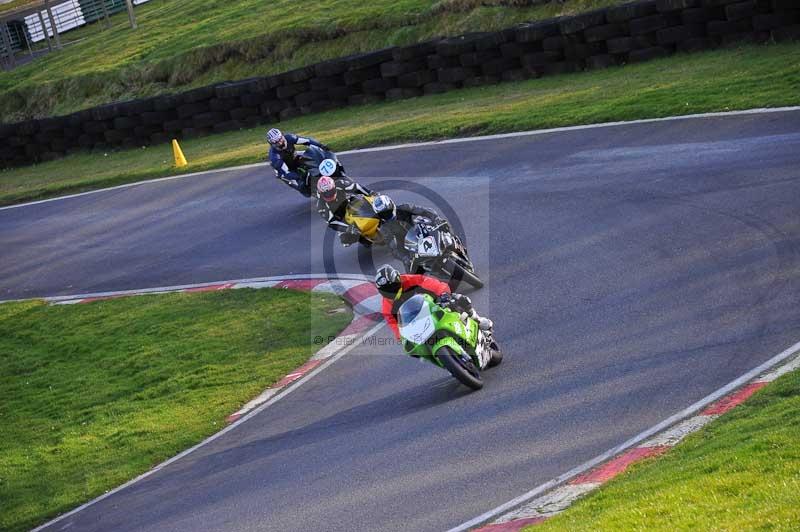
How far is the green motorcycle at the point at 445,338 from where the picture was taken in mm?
10553

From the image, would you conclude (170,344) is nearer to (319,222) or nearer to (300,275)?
(300,275)

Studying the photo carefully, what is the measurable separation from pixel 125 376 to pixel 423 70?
12779 mm

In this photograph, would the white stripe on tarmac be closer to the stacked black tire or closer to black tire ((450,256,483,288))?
the stacked black tire

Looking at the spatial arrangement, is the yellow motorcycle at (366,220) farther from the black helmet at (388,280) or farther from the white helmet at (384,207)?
the black helmet at (388,280)

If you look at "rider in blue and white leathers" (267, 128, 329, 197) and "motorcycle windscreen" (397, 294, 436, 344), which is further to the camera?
"rider in blue and white leathers" (267, 128, 329, 197)

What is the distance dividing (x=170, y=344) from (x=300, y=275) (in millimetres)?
2278

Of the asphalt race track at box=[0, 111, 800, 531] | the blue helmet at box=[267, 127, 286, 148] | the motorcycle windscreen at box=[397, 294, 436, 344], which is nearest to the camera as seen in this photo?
the asphalt race track at box=[0, 111, 800, 531]

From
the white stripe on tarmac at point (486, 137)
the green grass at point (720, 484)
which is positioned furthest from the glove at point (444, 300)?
the white stripe on tarmac at point (486, 137)

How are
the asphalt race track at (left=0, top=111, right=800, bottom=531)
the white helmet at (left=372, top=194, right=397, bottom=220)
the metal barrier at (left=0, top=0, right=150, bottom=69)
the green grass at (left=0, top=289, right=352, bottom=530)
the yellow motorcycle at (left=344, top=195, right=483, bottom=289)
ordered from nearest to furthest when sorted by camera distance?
the asphalt race track at (left=0, top=111, right=800, bottom=531) → the green grass at (left=0, top=289, right=352, bottom=530) → the yellow motorcycle at (left=344, top=195, right=483, bottom=289) → the white helmet at (left=372, top=194, right=397, bottom=220) → the metal barrier at (left=0, top=0, right=150, bottom=69)

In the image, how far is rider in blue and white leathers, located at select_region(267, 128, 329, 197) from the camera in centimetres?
1831

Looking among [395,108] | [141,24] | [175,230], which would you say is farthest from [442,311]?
[141,24]

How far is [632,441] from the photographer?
8.66 metres

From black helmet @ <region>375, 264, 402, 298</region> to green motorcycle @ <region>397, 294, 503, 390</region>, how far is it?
242 mm

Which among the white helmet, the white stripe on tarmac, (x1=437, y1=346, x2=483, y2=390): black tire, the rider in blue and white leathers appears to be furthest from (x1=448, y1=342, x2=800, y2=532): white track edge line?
the rider in blue and white leathers
